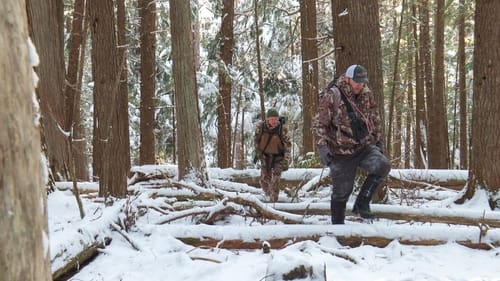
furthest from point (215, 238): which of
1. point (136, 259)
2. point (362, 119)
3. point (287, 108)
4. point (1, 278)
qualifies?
point (287, 108)

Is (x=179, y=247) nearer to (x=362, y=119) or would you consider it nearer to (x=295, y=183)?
(x=362, y=119)

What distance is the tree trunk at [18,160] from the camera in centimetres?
165

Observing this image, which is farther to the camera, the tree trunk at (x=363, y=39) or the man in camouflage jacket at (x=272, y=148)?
the man in camouflage jacket at (x=272, y=148)

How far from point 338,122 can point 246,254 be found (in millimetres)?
1796

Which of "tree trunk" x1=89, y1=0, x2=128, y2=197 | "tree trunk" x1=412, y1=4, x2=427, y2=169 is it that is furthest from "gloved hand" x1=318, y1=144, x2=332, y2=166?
"tree trunk" x1=412, y1=4, x2=427, y2=169

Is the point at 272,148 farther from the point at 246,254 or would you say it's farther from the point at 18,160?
the point at 18,160

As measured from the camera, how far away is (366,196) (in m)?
5.73

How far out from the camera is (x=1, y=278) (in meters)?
1.63

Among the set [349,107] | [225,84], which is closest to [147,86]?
[225,84]

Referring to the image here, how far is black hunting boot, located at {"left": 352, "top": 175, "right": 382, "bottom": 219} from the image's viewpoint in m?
5.69

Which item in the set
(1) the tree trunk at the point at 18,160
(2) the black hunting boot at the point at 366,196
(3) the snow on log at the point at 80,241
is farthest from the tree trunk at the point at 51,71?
(1) the tree trunk at the point at 18,160

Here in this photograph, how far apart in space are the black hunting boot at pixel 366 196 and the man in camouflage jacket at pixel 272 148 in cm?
297

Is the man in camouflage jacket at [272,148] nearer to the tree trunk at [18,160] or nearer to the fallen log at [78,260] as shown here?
the fallen log at [78,260]

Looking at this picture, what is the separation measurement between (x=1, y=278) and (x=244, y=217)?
15.9ft
